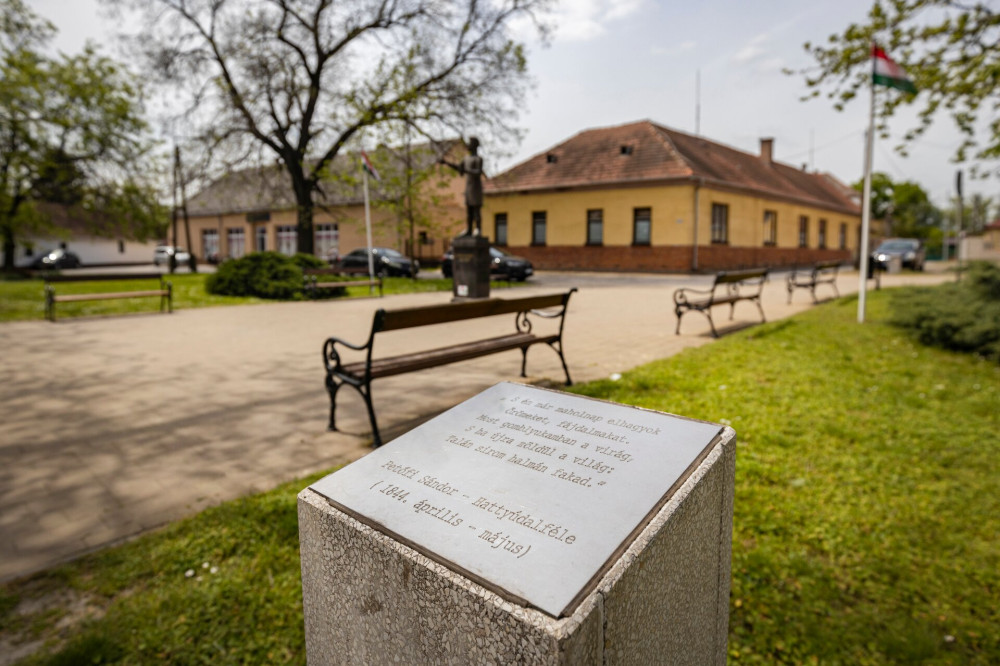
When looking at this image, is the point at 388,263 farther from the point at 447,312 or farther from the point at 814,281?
the point at 447,312

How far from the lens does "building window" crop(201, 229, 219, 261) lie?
45425mm

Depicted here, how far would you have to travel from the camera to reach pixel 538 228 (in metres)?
31.1

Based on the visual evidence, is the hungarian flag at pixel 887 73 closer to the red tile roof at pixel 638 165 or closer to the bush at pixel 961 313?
the bush at pixel 961 313

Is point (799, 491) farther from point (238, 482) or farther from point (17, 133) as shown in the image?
point (17, 133)

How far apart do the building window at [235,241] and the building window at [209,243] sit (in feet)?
4.62

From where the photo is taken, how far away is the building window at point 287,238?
131ft

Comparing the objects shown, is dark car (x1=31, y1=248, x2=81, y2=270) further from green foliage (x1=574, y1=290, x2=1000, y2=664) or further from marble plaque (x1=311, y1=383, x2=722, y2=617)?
marble plaque (x1=311, y1=383, x2=722, y2=617)

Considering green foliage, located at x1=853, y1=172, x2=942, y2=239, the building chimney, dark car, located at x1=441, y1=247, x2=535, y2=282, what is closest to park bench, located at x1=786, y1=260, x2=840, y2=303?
dark car, located at x1=441, y1=247, x2=535, y2=282


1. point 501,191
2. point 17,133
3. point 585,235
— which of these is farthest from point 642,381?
point 17,133

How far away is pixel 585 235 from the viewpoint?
29.3 metres

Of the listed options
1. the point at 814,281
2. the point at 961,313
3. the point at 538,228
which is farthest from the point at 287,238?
the point at 961,313

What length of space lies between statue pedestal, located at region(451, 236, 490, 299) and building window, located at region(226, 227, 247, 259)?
115 feet

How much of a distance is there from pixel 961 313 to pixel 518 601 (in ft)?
27.1

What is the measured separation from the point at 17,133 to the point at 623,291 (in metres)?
27.1
